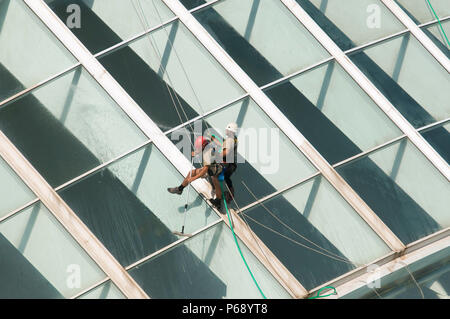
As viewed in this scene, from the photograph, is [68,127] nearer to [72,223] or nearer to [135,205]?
[72,223]

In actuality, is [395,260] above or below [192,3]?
below

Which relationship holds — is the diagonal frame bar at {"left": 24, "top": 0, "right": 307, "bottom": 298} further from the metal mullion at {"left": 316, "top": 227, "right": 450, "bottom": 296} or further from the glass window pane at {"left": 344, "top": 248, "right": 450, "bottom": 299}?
the glass window pane at {"left": 344, "top": 248, "right": 450, "bottom": 299}

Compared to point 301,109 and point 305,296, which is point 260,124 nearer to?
point 301,109

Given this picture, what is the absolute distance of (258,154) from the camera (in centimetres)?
1656

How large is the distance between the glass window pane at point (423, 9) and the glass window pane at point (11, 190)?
35.4 feet

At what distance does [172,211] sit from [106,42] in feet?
14.7

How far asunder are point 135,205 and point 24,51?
14.7 ft

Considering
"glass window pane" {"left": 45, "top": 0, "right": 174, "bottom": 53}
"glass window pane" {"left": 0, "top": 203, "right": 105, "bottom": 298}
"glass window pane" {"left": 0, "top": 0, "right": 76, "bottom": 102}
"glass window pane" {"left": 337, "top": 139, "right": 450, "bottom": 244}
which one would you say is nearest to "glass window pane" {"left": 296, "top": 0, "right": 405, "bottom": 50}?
"glass window pane" {"left": 337, "top": 139, "right": 450, "bottom": 244}

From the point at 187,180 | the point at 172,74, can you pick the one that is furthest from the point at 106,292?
the point at 172,74

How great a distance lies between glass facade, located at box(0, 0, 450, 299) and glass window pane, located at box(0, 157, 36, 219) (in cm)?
3

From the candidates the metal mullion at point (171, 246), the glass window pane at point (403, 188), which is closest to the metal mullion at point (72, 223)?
the metal mullion at point (171, 246)

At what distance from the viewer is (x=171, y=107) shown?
1672cm

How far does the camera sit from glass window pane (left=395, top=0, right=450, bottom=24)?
1847 centimetres
